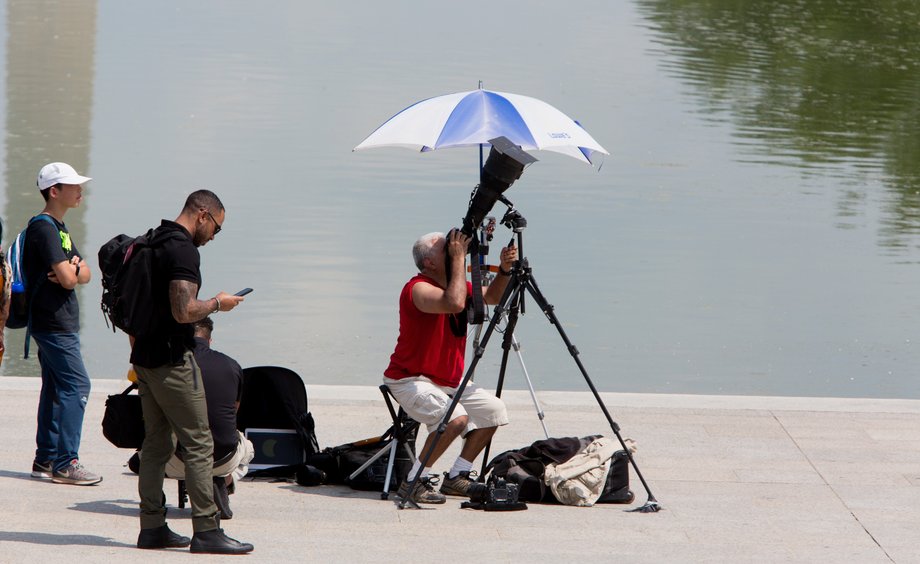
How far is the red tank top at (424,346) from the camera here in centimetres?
673

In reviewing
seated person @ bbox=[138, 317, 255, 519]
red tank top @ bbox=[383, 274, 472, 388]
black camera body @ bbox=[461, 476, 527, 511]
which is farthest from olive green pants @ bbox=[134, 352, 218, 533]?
black camera body @ bbox=[461, 476, 527, 511]

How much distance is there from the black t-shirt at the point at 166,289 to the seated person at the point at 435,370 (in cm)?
132

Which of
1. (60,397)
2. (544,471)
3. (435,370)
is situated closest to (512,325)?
(435,370)

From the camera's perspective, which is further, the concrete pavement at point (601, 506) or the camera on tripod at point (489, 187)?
the camera on tripod at point (489, 187)

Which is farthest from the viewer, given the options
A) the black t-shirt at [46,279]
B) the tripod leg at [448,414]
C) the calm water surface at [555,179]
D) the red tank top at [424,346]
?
the calm water surface at [555,179]

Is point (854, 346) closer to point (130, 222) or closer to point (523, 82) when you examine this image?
point (130, 222)

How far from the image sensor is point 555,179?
18.7 metres

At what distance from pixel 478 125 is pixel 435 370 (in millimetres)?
1169

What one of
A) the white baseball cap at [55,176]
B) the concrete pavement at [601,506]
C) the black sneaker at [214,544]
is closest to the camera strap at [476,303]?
the concrete pavement at [601,506]

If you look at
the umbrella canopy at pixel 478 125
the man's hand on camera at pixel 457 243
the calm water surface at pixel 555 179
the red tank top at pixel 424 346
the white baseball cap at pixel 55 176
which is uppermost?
the umbrella canopy at pixel 478 125

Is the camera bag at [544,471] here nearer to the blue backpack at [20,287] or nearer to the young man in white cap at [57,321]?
the young man in white cap at [57,321]

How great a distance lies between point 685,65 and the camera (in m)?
29.5

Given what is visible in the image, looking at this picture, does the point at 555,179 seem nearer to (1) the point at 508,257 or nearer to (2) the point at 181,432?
(1) the point at 508,257

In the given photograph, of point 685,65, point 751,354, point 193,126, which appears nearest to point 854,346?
point 751,354
